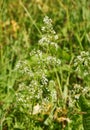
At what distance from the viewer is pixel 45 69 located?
2623 millimetres

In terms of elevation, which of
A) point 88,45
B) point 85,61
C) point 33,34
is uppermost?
point 33,34

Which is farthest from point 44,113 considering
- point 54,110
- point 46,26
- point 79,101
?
point 46,26

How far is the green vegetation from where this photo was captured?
2535 millimetres

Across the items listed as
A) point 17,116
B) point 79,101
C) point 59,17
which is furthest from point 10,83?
point 59,17

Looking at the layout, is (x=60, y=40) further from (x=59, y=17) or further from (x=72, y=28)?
(x=59, y=17)

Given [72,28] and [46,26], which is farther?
[72,28]

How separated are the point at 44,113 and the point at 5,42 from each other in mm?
1258

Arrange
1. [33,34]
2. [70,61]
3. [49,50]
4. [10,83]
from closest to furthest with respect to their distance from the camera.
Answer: [49,50]
[10,83]
[70,61]
[33,34]

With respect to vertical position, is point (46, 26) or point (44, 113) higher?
point (46, 26)

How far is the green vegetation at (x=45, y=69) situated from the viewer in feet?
8.32

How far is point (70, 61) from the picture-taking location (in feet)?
11.3

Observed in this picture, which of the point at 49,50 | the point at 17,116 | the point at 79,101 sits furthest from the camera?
the point at 17,116

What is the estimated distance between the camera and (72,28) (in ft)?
12.7

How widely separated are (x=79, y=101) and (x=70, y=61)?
1.02 metres
